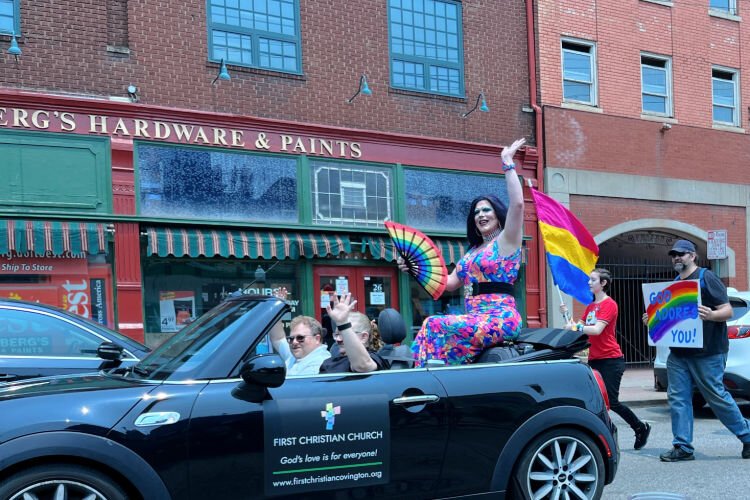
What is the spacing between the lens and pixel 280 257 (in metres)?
13.0

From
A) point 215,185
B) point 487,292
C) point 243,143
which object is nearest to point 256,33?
point 243,143

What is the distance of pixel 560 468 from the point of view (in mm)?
4590

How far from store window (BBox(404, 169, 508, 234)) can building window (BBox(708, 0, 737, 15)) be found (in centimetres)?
791

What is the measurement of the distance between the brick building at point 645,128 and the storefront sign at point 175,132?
485cm

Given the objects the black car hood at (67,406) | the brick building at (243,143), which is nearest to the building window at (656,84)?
the brick building at (243,143)

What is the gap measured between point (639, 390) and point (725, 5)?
10.7m

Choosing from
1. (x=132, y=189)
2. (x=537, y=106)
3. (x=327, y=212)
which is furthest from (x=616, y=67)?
(x=132, y=189)

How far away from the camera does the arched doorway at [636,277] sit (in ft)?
60.1

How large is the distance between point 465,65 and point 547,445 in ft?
38.9

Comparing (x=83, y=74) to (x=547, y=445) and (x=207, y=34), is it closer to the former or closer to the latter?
(x=207, y=34)

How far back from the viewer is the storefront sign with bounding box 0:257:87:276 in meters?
11.1

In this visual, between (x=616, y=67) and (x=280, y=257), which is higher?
(x=616, y=67)

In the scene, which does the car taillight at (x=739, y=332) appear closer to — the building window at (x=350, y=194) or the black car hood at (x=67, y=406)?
the building window at (x=350, y=194)

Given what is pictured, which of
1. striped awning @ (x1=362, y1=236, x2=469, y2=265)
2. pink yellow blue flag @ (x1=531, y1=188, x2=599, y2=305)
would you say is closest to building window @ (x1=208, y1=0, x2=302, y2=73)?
striped awning @ (x1=362, y1=236, x2=469, y2=265)
